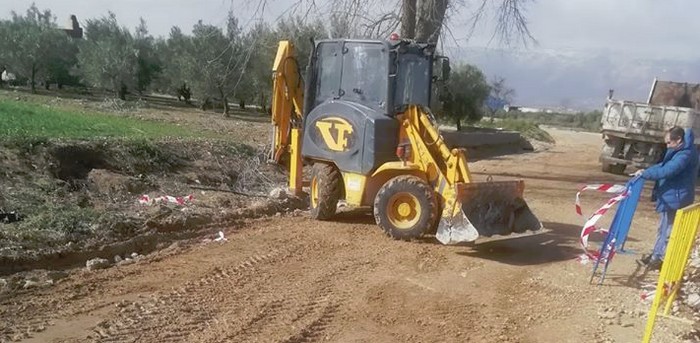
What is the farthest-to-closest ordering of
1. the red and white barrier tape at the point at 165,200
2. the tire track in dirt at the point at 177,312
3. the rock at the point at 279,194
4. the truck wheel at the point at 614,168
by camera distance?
the truck wheel at the point at 614,168 < the rock at the point at 279,194 < the red and white barrier tape at the point at 165,200 < the tire track in dirt at the point at 177,312

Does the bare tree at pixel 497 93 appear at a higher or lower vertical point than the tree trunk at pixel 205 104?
higher

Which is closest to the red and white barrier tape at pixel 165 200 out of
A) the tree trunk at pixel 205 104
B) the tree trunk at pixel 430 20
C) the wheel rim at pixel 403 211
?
the wheel rim at pixel 403 211

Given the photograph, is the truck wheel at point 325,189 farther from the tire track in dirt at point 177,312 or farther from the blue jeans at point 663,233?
the blue jeans at point 663,233

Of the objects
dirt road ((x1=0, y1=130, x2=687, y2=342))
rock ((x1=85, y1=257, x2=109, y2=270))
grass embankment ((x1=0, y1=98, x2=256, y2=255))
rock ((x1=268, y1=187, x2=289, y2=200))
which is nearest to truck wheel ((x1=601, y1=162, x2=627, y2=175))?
grass embankment ((x1=0, y1=98, x2=256, y2=255))

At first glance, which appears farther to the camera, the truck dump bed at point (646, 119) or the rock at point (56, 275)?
the truck dump bed at point (646, 119)

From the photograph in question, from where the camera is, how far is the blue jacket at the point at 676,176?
7930 millimetres

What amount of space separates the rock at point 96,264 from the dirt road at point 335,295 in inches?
6.5

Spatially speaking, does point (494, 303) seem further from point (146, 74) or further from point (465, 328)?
point (146, 74)

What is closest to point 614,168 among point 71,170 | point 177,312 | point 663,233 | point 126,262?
point 663,233

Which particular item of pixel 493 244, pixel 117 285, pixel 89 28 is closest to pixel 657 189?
pixel 493 244

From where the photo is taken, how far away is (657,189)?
844cm

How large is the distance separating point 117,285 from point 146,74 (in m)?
35.4

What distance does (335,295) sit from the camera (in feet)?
22.0

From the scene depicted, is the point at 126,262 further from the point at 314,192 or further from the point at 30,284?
the point at 314,192
